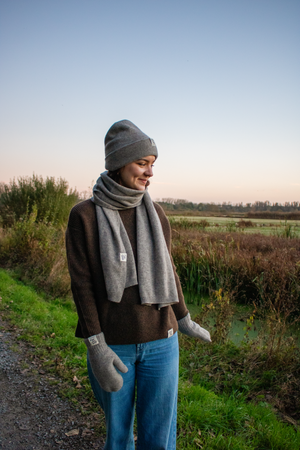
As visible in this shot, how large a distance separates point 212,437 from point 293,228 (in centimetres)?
1093

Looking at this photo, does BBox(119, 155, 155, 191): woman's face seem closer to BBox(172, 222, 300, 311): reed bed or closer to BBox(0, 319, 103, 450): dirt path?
BBox(0, 319, 103, 450): dirt path

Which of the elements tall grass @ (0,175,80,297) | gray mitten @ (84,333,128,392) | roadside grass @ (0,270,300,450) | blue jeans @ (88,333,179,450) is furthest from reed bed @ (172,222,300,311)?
gray mitten @ (84,333,128,392)

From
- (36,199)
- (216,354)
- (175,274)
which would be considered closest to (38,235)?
(36,199)

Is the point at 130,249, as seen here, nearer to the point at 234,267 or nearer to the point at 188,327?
the point at 188,327

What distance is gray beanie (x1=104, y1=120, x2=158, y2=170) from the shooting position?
5.23 feet

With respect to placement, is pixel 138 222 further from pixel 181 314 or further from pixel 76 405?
pixel 76 405

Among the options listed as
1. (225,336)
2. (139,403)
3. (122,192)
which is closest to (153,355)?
(139,403)

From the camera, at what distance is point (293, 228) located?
1208cm

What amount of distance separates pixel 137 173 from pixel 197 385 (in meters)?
2.70

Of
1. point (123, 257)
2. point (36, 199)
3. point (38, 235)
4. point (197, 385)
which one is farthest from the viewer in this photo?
point (36, 199)

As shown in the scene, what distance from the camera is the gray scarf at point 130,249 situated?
4.91 feet

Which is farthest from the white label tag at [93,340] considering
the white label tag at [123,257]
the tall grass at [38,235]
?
the tall grass at [38,235]

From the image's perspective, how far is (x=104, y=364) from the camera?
1415 millimetres

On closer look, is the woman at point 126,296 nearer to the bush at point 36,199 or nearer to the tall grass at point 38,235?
the tall grass at point 38,235
